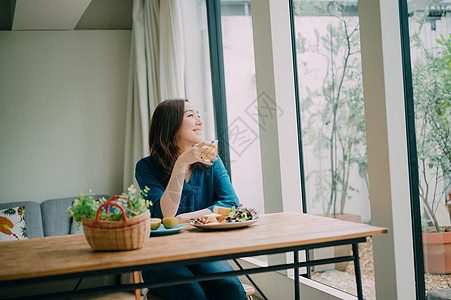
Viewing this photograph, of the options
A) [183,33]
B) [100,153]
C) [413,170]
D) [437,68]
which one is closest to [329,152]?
[413,170]

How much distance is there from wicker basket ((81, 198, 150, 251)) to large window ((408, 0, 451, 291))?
1.20 metres

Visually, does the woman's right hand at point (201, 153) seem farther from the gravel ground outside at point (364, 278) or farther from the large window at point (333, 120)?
the gravel ground outside at point (364, 278)

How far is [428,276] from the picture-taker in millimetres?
2031

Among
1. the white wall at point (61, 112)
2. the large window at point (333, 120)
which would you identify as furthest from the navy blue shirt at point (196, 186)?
the white wall at point (61, 112)

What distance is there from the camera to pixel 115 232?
1518 mm

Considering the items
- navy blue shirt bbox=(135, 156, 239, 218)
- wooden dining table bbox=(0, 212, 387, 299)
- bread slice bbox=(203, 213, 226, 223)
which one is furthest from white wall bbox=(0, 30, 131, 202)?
bread slice bbox=(203, 213, 226, 223)

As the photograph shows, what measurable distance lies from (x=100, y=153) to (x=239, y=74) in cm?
166

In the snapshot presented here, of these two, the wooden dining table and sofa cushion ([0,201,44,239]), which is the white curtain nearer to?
sofa cushion ([0,201,44,239])

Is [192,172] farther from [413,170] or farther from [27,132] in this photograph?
[27,132]

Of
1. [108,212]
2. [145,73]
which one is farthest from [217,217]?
[145,73]

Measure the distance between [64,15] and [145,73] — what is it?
2.76 ft

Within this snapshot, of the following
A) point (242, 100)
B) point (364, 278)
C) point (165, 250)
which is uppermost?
point (242, 100)

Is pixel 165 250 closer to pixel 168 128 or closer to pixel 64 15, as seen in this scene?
pixel 168 128

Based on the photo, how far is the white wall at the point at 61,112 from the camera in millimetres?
4375
